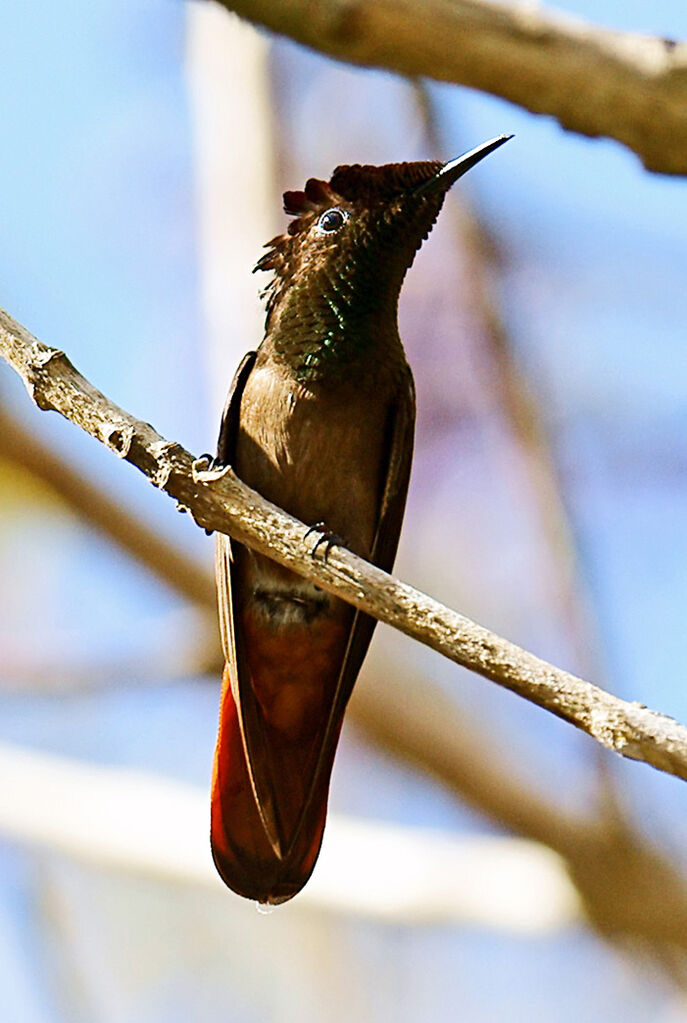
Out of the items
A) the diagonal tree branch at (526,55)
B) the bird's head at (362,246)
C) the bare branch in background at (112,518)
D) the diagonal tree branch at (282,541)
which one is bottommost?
the bare branch in background at (112,518)

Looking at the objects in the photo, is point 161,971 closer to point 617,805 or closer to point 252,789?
point 617,805

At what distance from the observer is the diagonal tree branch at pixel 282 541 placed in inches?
81.8

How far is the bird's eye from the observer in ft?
11.5

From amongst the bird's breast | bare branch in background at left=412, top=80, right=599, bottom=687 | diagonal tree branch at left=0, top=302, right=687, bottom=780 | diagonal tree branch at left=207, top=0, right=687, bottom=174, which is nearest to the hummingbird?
the bird's breast

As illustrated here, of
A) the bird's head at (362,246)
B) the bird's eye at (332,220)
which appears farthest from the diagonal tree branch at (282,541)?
the bird's eye at (332,220)

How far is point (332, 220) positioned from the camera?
354 centimetres

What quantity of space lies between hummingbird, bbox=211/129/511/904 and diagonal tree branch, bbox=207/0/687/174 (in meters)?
0.55

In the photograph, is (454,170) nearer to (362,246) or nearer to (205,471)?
(362,246)

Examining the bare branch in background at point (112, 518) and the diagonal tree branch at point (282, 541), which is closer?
the diagonal tree branch at point (282, 541)

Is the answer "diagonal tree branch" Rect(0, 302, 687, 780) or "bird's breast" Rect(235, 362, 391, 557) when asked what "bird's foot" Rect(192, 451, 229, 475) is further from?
"bird's breast" Rect(235, 362, 391, 557)

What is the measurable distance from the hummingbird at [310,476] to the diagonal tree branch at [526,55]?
552 millimetres

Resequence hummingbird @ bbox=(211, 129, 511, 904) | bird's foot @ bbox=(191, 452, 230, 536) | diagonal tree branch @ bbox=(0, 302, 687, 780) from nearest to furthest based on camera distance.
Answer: diagonal tree branch @ bbox=(0, 302, 687, 780), bird's foot @ bbox=(191, 452, 230, 536), hummingbird @ bbox=(211, 129, 511, 904)

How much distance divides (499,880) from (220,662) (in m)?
1.34

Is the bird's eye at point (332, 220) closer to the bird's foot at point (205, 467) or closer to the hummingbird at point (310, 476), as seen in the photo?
the hummingbird at point (310, 476)
